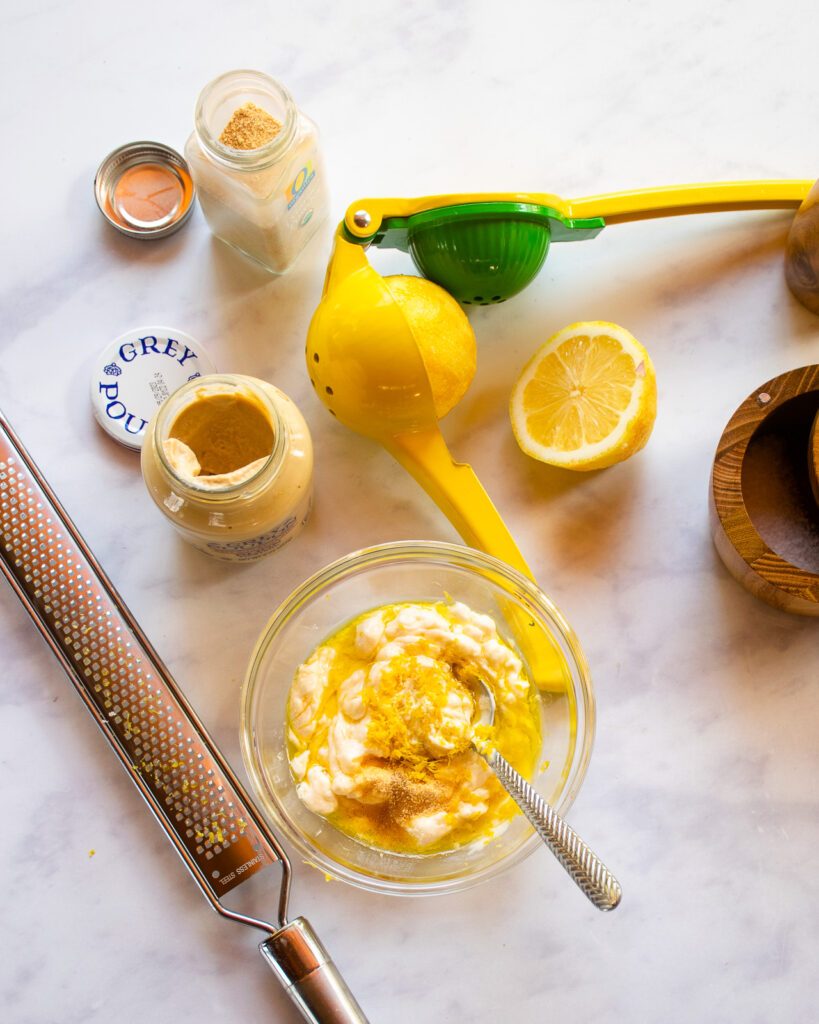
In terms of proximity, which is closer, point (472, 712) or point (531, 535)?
point (472, 712)

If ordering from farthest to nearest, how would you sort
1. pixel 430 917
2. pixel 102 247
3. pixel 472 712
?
pixel 102 247, pixel 430 917, pixel 472 712

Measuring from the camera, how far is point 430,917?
5.17 feet

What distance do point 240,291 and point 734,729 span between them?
3.62ft

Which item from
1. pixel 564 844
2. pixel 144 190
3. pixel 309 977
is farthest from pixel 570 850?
pixel 144 190

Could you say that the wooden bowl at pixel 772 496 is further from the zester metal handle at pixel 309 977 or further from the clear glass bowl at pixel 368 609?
the zester metal handle at pixel 309 977

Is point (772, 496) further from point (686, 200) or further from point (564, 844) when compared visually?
point (564, 844)

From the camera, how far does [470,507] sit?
1571 mm

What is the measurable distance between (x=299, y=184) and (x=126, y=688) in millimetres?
822

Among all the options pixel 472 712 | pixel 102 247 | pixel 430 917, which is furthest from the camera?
pixel 102 247

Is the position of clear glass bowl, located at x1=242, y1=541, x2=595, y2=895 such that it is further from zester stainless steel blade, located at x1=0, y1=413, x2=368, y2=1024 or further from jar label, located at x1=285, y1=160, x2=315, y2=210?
jar label, located at x1=285, y1=160, x2=315, y2=210

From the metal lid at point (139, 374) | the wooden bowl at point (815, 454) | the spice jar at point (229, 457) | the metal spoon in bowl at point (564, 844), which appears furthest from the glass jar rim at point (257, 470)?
the wooden bowl at point (815, 454)

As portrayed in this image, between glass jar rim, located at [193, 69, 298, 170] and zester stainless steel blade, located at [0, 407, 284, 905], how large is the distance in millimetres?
570

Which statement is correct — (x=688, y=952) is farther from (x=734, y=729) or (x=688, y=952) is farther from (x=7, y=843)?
(x=7, y=843)

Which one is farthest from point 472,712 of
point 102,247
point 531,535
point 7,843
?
point 102,247
